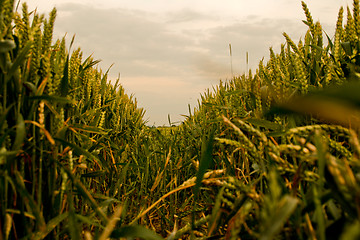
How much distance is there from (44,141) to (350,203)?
33.7 inches

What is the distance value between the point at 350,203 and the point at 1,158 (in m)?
0.78

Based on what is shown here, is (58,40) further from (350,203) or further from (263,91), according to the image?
(350,203)

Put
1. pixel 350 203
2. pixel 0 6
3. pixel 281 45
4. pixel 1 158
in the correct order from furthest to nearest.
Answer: pixel 281 45
pixel 0 6
pixel 1 158
pixel 350 203

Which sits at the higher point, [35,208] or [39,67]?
[39,67]

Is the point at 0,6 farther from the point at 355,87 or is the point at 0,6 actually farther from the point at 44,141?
the point at 355,87

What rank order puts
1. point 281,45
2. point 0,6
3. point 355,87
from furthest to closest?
point 281,45, point 0,6, point 355,87

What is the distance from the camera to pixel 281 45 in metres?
2.09

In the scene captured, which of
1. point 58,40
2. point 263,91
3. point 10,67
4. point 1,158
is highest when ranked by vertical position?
point 58,40

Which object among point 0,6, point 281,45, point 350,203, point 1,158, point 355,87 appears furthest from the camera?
point 281,45

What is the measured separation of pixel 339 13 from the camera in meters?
1.37

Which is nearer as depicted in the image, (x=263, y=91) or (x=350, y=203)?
(x=350, y=203)

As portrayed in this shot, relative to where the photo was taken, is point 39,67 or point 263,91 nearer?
point 39,67

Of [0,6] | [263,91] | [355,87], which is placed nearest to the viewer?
[355,87]

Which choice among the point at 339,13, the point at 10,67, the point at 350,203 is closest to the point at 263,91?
the point at 339,13
